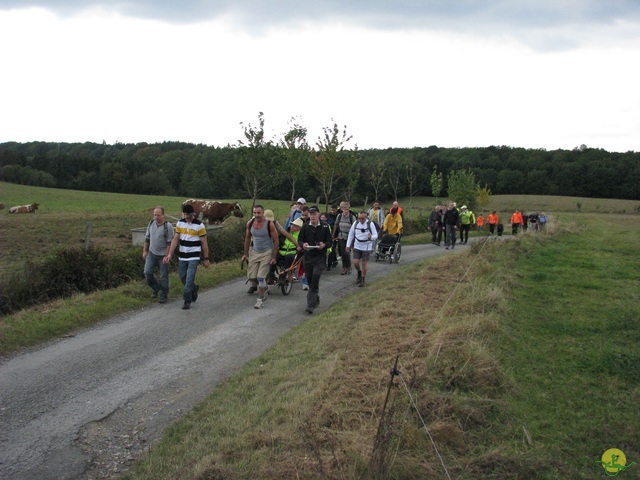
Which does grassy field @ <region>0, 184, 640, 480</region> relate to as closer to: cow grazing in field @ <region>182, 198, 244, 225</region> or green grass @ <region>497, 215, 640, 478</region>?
green grass @ <region>497, 215, 640, 478</region>

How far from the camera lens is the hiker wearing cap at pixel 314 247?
10273 mm

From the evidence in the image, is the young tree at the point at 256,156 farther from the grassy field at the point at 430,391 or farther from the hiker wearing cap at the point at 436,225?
the grassy field at the point at 430,391

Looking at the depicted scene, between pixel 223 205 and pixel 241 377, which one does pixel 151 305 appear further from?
pixel 223 205

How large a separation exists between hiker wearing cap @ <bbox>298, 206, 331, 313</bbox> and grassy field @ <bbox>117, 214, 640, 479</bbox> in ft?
4.83

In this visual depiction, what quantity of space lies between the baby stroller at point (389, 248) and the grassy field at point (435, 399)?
27.6 ft

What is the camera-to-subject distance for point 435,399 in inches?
183

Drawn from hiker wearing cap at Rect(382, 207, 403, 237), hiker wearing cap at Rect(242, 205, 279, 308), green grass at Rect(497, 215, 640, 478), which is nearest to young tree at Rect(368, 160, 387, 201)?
hiker wearing cap at Rect(382, 207, 403, 237)

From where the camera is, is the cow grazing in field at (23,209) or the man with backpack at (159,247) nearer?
the man with backpack at (159,247)

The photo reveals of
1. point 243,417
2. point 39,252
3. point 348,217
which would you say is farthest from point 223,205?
point 243,417

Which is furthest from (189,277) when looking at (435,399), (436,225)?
(436,225)

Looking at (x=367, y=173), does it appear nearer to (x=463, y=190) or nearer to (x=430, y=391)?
(x=463, y=190)

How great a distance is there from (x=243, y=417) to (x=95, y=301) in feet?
20.5

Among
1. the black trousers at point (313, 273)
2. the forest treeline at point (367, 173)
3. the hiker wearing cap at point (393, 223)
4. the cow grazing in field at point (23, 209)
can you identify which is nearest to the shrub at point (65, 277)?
the black trousers at point (313, 273)

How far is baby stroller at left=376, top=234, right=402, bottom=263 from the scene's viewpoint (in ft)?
56.7
